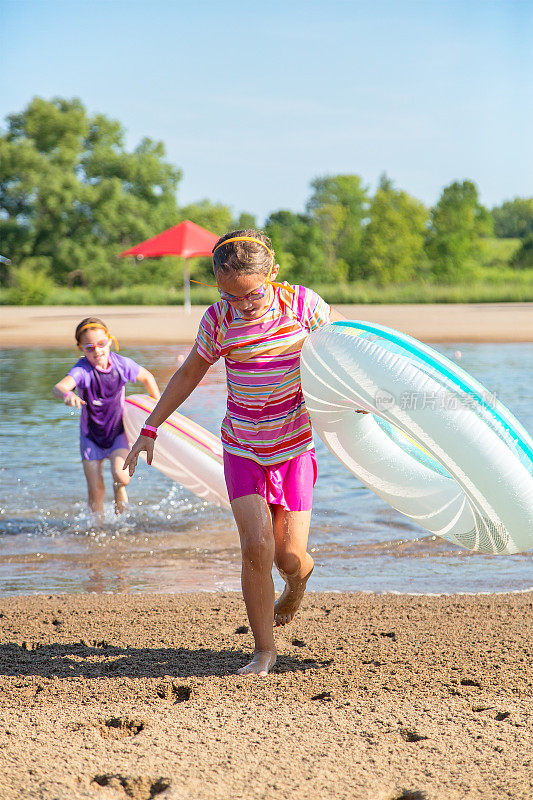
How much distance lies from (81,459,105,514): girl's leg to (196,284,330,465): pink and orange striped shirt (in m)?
2.93

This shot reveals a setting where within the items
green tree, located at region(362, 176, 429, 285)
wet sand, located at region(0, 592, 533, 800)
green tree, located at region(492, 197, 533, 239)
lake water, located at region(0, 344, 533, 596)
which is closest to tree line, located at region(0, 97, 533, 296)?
green tree, located at region(362, 176, 429, 285)

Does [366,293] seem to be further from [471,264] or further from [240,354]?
[240,354]

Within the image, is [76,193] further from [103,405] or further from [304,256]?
[103,405]

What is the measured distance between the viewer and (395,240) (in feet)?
143

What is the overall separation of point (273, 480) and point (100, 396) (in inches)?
117

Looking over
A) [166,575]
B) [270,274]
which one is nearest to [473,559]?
[166,575]

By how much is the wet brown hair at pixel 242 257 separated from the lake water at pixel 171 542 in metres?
2.21

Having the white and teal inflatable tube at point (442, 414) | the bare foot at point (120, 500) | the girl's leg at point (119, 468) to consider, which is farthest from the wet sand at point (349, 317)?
the white and teal inflatable tube at point (442, 414)

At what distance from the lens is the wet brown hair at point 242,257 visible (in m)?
3.26

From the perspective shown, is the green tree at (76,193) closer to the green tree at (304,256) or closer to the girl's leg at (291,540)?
the green tree at (304,256)

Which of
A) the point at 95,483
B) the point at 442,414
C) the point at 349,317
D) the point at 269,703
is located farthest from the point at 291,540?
the point at 349,317

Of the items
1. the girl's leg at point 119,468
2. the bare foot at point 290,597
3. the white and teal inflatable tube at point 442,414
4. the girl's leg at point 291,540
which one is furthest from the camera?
the girl's leg at point 119,468

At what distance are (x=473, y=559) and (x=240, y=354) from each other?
9.27 feet

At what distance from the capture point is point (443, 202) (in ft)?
148
